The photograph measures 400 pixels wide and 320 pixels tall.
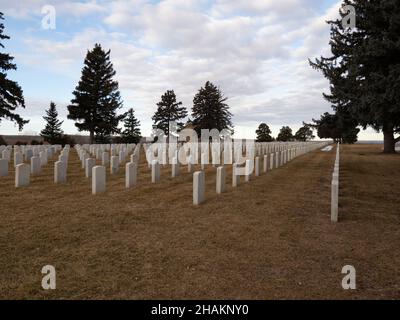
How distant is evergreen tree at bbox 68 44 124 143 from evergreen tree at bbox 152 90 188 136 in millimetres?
19551

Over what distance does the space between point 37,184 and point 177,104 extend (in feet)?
190

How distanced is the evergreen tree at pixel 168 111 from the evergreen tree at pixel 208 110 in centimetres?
365

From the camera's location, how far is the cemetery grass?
151 inches

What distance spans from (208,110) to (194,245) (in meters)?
58.7

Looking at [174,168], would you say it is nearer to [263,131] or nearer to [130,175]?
[130,175]

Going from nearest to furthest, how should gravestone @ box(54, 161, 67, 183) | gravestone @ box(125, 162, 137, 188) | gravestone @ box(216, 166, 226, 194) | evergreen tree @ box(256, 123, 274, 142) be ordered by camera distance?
gravestone @ box(216, 166, 226, 194), gravestone @ box(125, 162, 137, 188), gravestone @ box(54, 161, 67, 183), evergreen tree @ box(256, 123, 274, 142)

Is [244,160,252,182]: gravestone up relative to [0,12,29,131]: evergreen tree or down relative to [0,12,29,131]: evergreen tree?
down

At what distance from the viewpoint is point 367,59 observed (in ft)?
41.0

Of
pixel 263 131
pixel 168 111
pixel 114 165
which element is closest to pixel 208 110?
pixel 168 111

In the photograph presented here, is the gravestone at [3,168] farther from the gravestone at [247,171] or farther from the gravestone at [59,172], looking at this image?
the gravestone at [247,171]

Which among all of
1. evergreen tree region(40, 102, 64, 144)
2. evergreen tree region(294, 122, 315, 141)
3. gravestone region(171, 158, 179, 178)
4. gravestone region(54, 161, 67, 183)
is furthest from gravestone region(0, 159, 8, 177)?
evergreen tree region(294, 122, 315, 141)

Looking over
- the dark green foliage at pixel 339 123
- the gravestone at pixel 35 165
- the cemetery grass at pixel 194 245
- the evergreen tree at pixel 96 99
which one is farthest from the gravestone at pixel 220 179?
the evergreen tree at pixel 96 99

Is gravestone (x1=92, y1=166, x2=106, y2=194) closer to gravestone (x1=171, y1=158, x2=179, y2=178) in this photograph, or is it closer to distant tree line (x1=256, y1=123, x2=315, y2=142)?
gravestone (x1=171, y1=158, x2=179, y2=178)

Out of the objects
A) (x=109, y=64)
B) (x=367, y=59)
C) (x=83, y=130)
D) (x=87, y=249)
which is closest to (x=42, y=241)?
(x=87, y=249)
